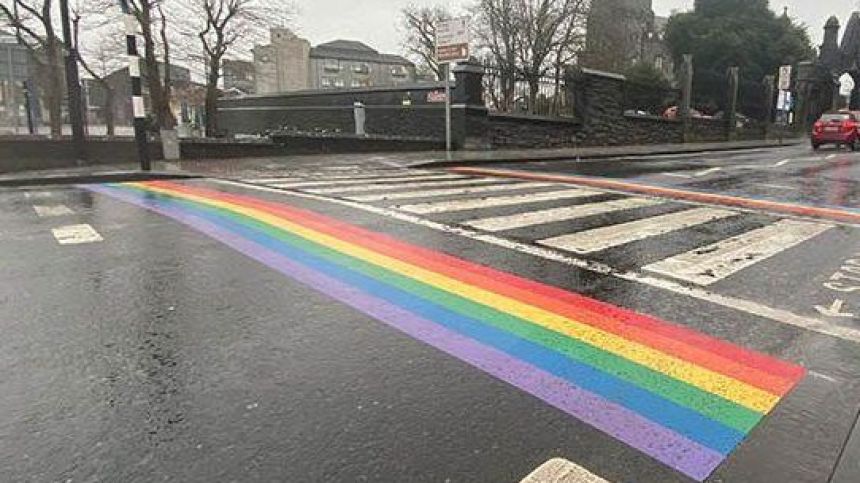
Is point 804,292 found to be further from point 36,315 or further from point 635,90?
point 635,90

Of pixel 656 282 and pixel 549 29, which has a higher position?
pixel 549 29

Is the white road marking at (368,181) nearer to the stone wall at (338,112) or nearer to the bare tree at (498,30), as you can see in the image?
the stone wall at (338,112)

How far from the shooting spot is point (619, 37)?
41.1 m

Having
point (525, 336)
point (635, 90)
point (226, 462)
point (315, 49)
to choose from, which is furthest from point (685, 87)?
point (315, 49)

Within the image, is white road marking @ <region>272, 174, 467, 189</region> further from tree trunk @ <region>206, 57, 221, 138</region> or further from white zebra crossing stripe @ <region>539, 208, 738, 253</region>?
tree trunk @ <region>206, 57, 221, 138</region>

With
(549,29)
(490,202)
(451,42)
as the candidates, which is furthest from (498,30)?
(490,202)

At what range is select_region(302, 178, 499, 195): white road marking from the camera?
1029 cm

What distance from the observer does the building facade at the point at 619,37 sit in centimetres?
3812

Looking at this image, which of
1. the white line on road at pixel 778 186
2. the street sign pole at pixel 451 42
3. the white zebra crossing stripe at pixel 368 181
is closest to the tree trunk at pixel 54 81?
the street sign pole at pixel 451 42

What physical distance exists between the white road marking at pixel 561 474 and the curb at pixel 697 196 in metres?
7.24

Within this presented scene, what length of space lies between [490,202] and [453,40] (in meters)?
9.79

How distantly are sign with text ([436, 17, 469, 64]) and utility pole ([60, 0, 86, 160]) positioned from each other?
8757 mm

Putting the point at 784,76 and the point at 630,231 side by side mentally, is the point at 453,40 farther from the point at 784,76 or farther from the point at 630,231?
the point at 784,76

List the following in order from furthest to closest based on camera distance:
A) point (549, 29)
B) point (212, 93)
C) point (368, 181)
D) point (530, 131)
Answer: point (549, 29) → point (212, 93) → point (530, 131) → point (368, 181)
